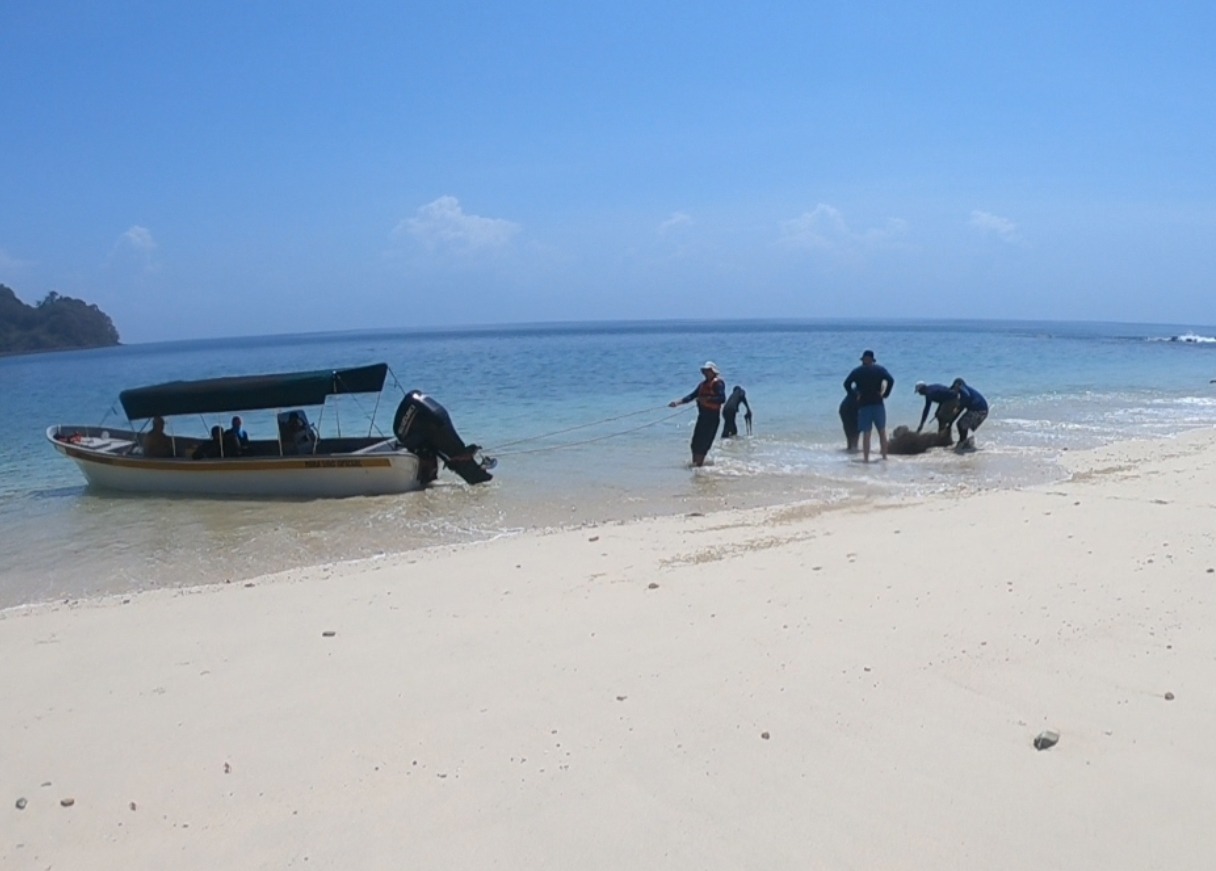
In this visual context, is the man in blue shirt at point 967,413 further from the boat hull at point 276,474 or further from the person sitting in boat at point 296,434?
the person sitting in boat at point 296,434

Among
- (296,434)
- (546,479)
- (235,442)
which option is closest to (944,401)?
(546,479)

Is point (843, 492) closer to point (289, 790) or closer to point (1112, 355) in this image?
point (289, 790)

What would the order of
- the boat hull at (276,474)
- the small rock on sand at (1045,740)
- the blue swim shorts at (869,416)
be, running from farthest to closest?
the blue swim shorts at (869,416) < the boat hull at (276,474) < the small rock on sand at (1045,740)

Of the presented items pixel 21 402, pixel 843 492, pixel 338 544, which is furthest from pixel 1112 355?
pixel 21 402

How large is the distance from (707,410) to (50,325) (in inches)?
5787

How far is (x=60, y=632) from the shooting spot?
658 cm

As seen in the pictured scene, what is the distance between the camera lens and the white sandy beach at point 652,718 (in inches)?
129

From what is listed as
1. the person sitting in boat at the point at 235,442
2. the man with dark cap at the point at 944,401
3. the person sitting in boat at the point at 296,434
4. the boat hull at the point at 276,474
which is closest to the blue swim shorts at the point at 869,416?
the man with dark cap at the point at 944,401

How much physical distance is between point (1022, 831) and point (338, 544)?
28.3ft

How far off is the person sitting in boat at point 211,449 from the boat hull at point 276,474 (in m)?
0.57

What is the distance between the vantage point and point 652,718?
13.9ft

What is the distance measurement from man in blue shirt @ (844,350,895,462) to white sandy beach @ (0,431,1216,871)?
754cm

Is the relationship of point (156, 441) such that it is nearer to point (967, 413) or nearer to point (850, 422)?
point (850, 422)

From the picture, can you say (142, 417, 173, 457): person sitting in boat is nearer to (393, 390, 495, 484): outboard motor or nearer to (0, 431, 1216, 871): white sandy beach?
(393, 390, 495, 484): outboard motor
